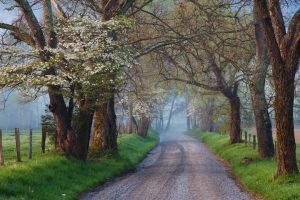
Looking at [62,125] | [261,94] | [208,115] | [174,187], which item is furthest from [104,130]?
[208,115]

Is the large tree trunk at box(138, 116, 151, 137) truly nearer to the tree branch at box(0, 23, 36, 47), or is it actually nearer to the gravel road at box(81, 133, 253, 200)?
the gravel road at box(81, 133, 253, 200)

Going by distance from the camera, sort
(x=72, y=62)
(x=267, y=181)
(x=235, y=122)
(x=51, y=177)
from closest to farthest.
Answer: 1. (x=267, y=181)
2. (x=51, y=177)
3. (x=72, y=62)
4. (x=235, y=122)

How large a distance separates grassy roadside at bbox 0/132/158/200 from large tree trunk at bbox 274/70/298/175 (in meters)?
7.75

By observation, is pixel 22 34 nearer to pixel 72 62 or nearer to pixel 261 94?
pixel 72 62

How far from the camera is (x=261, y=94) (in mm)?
25703

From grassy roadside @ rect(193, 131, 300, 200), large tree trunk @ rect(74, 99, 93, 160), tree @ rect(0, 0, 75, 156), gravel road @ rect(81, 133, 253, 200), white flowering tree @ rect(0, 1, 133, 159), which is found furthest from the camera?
large tree trunk @ rect(74, 99, 93, 160)

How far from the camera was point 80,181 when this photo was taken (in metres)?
18.8

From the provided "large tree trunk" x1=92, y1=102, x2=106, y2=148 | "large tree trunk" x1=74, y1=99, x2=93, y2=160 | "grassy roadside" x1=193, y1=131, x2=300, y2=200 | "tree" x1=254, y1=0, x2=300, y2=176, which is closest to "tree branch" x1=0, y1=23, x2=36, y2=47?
"large tree trunk" x1=74, y1=99, x2=93, y2=160

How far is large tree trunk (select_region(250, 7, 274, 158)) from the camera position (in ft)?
83.2

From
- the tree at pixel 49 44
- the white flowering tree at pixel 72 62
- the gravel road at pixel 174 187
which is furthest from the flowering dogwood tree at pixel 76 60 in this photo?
the gravel road at pixel 174 187

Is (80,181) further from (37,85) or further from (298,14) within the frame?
(298,14)

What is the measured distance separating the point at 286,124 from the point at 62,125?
11.2m

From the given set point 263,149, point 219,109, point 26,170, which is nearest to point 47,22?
point 26,170

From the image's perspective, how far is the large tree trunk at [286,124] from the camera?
16906 millimetres
